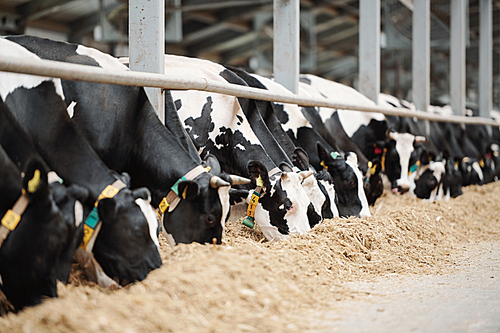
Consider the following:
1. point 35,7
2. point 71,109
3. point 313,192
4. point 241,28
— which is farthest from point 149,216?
point 241,28

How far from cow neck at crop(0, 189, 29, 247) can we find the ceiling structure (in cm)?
956

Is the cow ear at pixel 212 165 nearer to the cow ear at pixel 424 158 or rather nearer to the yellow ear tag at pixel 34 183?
the yellow ear tag at pixel 34 183

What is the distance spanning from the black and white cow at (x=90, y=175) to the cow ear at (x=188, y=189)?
1.38ft

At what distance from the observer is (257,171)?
480 centimetres

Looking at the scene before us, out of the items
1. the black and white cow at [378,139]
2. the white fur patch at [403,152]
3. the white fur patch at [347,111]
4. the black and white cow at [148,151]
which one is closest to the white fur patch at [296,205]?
the black and white cow at [148,151]

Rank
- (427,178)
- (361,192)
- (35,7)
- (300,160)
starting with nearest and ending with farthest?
(300,160) → (361,192) → (427,178) → (35,7)

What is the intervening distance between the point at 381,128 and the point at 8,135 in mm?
6149

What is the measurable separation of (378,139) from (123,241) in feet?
19.4

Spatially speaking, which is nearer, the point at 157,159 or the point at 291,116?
the point at 157,159

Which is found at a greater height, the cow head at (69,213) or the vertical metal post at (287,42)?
the vertical metal post at (287,42)

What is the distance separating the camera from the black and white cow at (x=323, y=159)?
579cm

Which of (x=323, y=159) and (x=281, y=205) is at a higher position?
(x=323, y=159)

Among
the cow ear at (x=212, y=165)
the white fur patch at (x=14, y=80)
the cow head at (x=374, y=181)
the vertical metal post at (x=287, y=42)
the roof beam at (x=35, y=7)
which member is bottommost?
the cow head at (x=374, y=181)

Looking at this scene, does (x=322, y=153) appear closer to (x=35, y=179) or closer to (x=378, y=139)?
(x=378, y=139)
